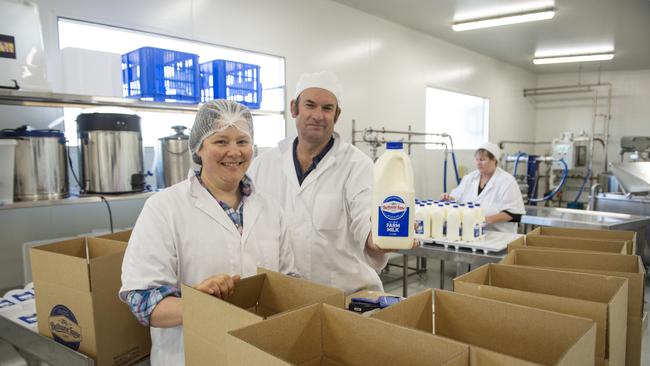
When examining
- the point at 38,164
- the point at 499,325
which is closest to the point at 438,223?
the point at 499,325

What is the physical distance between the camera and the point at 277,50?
365cm

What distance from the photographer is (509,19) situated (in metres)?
4.41

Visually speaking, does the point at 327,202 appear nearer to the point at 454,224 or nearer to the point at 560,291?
the point at 560,291

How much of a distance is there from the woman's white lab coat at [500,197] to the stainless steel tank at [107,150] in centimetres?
258

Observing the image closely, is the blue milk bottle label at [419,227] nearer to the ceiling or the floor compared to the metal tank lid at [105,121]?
nearer to the floor

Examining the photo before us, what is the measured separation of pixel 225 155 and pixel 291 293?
1.56ft

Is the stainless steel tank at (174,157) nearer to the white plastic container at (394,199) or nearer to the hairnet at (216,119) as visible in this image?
the hairnet at (216,119)

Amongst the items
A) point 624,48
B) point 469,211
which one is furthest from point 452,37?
point 469,211

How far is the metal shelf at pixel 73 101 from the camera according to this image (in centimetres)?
193

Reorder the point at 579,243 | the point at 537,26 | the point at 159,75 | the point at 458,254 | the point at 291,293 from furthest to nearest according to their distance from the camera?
the point at 537,26, the point at 458,254, the point at 159,75, the point at 579,243, the point at 291,293

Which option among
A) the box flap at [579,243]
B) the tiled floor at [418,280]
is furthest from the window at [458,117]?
the box flap at [579,243]

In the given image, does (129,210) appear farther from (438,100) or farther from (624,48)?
(624,48)

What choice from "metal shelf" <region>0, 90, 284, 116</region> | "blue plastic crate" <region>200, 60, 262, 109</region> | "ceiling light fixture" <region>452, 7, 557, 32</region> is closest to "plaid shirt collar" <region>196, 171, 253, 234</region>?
"metal shelf" <region>0, 90, 284, 116</region>

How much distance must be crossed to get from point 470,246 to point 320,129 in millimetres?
1445
